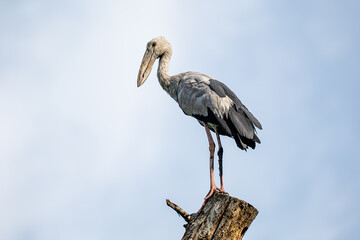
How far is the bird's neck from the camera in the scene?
42.3 feet

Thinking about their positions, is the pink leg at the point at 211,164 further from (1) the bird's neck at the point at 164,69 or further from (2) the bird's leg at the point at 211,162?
(1) the bird's neck at the point at 164,69

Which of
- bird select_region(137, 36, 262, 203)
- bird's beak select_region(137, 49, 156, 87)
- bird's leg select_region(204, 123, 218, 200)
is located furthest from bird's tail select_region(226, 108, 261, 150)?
bird's beak select_region(137, 49, 156, 87)

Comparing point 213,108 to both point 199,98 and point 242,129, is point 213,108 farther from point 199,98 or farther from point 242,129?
point 242,129

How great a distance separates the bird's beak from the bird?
52 centimetres

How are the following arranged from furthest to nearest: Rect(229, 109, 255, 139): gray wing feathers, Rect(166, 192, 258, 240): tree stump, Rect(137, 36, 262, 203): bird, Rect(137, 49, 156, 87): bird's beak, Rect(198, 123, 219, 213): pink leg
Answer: Rect(137, 49, 156, 87): bird's beak, Rect(137, 36, 262, 203): bird, Rect(229, 109, 255, 139): gray wing feathers, Rect(198, 123, 219, 213): pink leg, Rect(166, 192, 258, 240): tree stump

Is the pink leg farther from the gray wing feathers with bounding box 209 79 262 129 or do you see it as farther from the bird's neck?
the bird's neck

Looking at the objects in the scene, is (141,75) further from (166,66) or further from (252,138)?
(252,138)

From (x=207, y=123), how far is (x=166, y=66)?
2.23 m

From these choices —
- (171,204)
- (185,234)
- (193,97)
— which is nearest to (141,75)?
(193,97)

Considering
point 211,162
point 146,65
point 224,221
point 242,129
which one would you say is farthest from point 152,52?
point 224,221

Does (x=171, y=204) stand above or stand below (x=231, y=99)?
below

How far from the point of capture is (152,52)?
13406 mm

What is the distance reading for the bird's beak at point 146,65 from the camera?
1324 cm

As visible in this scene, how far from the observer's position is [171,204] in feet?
28.1
